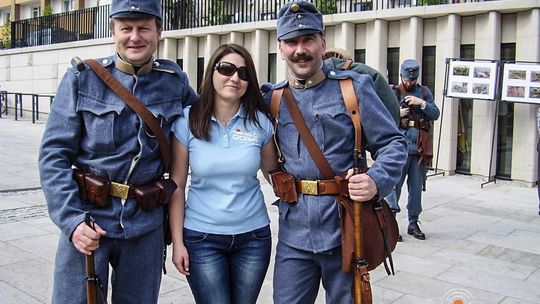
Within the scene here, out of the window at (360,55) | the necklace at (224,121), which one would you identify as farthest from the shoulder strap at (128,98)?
the window at (360,55)

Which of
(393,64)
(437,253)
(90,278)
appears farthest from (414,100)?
(393,64)

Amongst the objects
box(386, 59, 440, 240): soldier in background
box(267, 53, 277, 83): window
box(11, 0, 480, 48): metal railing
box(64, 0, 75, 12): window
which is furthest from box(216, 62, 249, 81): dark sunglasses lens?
box(64, 0, 75, 12): window

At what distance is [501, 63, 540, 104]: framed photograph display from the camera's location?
9859 millimetres

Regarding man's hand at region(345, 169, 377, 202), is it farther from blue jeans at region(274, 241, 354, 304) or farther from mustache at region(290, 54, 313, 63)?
mustache at region(290, 54, 313, 63)

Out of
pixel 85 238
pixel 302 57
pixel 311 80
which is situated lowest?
pixel 85 238

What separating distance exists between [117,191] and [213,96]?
0.69 metres

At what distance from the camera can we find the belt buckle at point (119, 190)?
2.48 meters

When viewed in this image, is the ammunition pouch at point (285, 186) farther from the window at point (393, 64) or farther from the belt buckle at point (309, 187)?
the window at point (393, 64)

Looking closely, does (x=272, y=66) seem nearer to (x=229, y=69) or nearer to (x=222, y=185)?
(x=229, y=69)

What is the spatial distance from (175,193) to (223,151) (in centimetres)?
33

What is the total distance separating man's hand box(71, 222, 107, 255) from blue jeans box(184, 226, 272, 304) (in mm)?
522

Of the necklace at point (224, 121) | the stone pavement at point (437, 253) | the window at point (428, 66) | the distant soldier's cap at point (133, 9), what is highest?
the window at point (428, 66)

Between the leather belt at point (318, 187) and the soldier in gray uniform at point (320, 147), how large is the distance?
0.07 feet

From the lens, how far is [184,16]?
1736 centimetres
